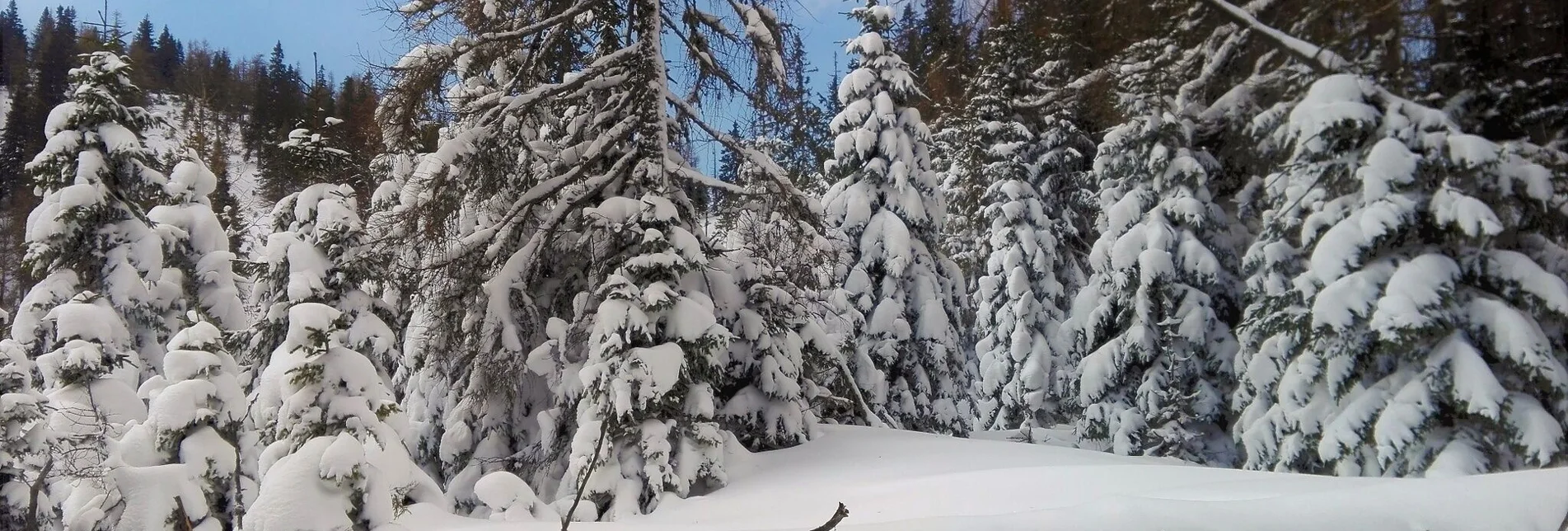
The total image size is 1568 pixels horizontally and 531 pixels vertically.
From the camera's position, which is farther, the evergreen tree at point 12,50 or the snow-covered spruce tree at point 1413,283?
the evergreen tree at point 12,50

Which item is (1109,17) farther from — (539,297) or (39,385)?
(39,385)

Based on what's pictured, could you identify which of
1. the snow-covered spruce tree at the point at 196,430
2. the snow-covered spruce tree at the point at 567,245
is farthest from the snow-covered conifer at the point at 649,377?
the snow-covered spruce tree at the point at 196,430

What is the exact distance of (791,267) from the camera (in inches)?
357

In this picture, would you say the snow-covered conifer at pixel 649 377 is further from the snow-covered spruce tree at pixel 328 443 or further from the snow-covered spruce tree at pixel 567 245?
the snow-covered spruce tree at pixel 328 443

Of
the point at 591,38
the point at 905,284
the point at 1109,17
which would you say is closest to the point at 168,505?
the point at 591,38

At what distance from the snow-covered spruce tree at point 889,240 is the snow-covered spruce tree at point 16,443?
1143cm

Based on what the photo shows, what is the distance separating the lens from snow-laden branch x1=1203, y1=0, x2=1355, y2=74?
6.34ft

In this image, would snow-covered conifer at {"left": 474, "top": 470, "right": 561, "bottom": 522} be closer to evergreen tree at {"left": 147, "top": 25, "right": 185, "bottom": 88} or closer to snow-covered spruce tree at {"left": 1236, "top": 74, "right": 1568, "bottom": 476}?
snow-covered spruce tree at {"left": 1236, "top": 74, "right": 1568, "bottom": 476}

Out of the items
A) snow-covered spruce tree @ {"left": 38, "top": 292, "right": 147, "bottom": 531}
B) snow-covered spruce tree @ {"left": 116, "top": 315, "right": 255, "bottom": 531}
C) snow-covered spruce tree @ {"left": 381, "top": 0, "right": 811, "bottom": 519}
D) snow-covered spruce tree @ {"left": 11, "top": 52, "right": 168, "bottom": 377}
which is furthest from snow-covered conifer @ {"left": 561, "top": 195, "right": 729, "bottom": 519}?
snow-covered spruce tree @ {"left": 11, "top": 52, "right": 168, "bottom": 377}

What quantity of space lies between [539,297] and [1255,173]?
778cm

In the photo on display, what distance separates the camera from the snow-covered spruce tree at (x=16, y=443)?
313 inches

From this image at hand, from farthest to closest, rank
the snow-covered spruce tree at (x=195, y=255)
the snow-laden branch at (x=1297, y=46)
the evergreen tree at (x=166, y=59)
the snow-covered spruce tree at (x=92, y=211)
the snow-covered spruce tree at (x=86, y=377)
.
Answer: the evergreen tree at (x=166, y=59) < the snow-covered spruce tree at (x=195, y=255) < the snow-covered spruce tree at (x=92, y=211) < the snow-covered spruce tree at (x=86, y=377) < the snow-laden branch at (x=1297, y=46)

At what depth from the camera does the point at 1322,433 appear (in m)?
4.48

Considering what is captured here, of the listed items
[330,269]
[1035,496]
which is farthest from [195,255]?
[1035,496]
